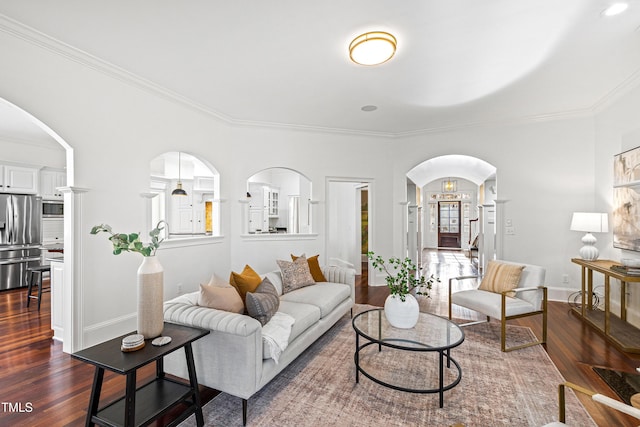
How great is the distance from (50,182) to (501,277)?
8484mm

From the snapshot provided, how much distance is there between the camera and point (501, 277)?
11.9ft

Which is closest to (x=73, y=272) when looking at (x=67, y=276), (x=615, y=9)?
(x=67, y=276)

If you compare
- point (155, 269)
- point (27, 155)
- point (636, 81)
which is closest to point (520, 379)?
point (155, 269)

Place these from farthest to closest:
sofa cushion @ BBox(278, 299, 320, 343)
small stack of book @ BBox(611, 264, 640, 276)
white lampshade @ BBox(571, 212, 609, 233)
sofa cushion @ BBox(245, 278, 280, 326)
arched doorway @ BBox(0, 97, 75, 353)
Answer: white lampshade @ BBox(571, 212, 609, 233)
small stack of book @ BBox(611, 264, 640, 276)
arched doorway @ BBox(0, 97, 75, 353)
sofa cushion @ BBox(278, 299, 320, 343)
sofa cushion @ BBox(245, 278, 280, 326)

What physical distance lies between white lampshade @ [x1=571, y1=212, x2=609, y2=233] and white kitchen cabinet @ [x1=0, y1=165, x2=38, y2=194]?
31.2ft

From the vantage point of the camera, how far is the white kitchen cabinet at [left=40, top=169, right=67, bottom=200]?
6216 mm

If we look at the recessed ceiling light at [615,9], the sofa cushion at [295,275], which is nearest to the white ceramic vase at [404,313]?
the sofa cushion at [295,275]

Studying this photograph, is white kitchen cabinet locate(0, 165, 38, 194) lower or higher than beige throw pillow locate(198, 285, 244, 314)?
higher

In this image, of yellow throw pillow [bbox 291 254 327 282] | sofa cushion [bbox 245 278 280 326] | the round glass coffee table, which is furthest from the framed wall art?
sofa cushion [bbox 245 278 280 326]

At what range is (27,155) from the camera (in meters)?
6.04

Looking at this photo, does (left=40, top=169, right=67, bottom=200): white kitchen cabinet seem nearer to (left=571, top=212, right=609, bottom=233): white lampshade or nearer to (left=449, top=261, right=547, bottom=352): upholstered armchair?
(left=449, top=261, right=547, bottom=352): upholstered armchair

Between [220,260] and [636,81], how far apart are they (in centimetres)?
597

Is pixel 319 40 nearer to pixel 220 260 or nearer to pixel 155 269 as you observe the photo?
pixel 155 269

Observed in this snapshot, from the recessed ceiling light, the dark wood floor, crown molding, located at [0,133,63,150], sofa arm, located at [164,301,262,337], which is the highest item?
the recessed ceiling light
